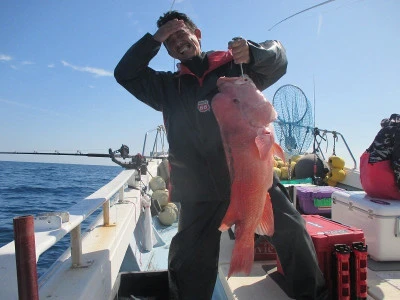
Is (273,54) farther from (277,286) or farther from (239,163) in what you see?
(277,286)

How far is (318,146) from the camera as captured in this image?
8500mm

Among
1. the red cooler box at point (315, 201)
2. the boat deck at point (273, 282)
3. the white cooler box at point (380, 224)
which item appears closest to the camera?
the boat deck at point (273, 282)

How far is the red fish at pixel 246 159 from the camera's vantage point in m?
1.83

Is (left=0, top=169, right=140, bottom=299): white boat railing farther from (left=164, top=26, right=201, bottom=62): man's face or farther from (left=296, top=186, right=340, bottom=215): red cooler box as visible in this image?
(left=296, top=186, right=340, bottom=215): red cooler box

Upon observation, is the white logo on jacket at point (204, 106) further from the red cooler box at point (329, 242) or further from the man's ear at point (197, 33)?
the red cooler box at point (329, 242)

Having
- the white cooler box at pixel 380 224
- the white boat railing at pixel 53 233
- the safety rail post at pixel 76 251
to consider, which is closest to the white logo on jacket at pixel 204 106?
the white boat railing at pixel 53 233

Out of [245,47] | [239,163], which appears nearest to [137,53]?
[245,47]

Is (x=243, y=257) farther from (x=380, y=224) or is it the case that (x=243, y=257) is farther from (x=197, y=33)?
(x=380, y=224)

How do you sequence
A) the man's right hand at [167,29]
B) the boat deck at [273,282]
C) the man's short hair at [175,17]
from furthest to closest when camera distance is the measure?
the boat deck at [273,282] < the man's short hair at [175,17] < the man's right hand at [167,29]

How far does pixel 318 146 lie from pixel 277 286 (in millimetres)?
6067

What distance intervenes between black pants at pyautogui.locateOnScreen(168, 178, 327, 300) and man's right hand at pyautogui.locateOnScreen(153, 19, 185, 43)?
45.6 inches

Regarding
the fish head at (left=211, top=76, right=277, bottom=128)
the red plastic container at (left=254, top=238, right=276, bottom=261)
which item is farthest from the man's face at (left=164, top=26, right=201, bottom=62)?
the red plastic container at (left=254, top=238, right=276, bottom=261)

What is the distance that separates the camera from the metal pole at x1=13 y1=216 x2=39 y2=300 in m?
1.27

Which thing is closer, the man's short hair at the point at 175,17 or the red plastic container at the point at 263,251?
the man's short hair at the point at 175,17
